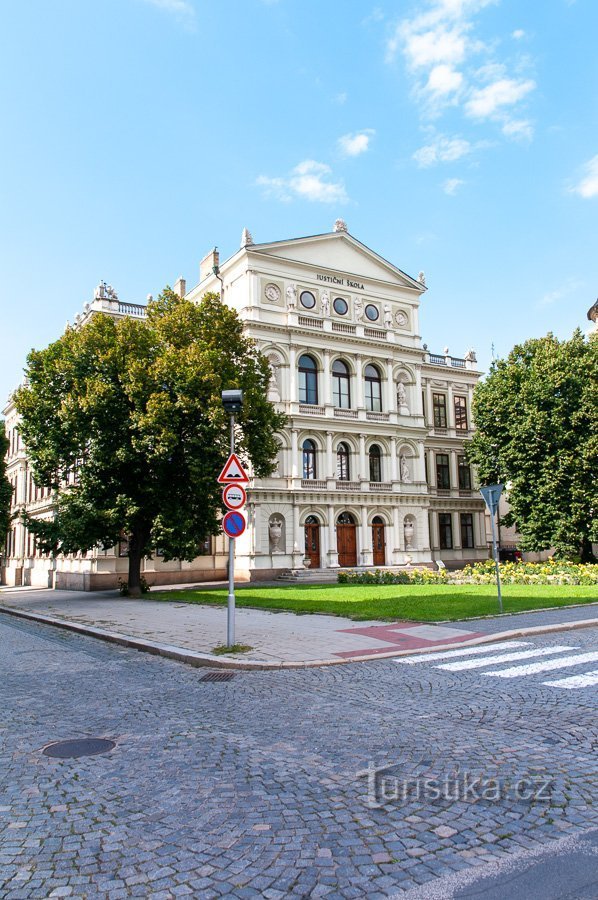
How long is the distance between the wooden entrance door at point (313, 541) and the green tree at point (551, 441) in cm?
1131

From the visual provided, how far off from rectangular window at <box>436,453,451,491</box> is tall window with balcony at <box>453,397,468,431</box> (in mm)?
3045

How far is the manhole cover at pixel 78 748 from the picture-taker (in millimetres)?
6182

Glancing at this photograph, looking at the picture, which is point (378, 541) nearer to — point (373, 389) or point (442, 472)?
point (442, 472)

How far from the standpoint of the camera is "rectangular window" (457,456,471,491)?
50.3 meters

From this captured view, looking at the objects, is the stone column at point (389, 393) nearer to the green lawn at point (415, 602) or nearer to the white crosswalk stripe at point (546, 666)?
the green lawn at point (415, 602)

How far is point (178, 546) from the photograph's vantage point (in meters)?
26.7

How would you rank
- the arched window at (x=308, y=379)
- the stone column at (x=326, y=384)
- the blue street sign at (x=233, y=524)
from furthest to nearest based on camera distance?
the stone column at (x=326, y=384), the arched window at (x=308, y=379), the blue street sign at (x=233, y=524)

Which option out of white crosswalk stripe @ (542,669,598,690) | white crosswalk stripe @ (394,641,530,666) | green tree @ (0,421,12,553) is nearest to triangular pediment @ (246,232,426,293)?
green tree @ (0,421,12,553)

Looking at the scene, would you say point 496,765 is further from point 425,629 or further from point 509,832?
point 425,629

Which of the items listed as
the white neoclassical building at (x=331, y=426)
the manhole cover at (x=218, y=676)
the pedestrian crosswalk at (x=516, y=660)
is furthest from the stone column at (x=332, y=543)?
the manhole cover at (x=218, y=676)

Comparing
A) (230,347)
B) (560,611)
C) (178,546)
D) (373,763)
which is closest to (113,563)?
(178,546)

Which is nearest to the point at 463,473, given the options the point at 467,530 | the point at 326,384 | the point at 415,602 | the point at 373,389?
the point at 467,530

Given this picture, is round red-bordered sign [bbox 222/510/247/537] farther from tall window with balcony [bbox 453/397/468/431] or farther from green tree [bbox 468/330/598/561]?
tall window with balcony [bbox 453/397/468/431]
